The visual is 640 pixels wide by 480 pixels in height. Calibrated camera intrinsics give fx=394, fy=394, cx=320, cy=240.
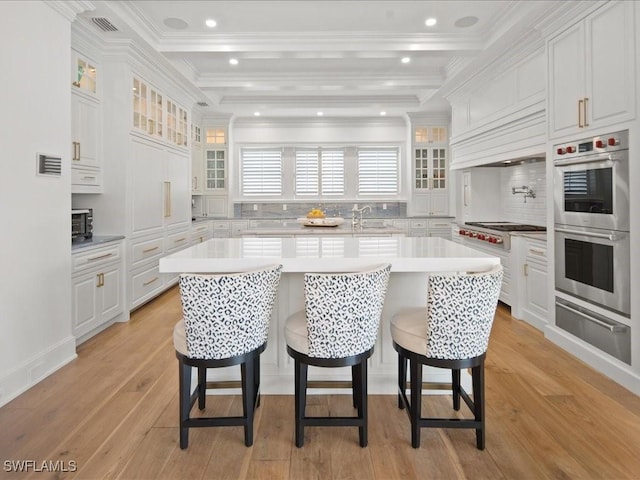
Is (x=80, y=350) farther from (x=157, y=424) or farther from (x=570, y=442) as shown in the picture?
(x=570, y=442)


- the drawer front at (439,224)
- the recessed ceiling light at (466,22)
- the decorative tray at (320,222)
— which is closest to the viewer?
the recessed ceiling light at (466,22)

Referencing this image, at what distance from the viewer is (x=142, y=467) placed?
5.90ft

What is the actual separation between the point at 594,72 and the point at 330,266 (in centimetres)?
246

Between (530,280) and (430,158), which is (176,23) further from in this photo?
(430,158)

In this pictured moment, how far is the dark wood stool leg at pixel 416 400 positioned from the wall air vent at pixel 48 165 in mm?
2692

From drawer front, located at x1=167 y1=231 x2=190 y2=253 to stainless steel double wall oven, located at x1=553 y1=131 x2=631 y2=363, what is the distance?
438cm

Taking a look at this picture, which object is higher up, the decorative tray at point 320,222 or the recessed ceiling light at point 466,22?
the recessed ceiling light at point 466,22

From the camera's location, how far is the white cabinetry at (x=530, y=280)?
3.62 m

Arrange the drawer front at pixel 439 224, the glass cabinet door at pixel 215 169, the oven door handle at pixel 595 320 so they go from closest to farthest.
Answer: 1. the oven door handle at pixel 595 320
2. the drawer front at pixel 439 224
3. the glass cabinet door at pixel 215 169

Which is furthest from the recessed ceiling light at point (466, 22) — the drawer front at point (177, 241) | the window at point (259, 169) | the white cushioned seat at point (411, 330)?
the window at point (259, 169)

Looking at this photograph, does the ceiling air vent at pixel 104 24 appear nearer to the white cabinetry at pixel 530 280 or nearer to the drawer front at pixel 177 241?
the drawer front at pixel 177 241

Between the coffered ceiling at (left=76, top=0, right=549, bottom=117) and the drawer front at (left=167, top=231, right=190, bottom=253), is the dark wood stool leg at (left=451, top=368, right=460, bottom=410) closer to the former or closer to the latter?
the coffered ceiling at (left=76, top=0, right=549, bottom=117)

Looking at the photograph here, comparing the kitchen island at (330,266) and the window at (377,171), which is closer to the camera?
the kitchen island at (330,266)

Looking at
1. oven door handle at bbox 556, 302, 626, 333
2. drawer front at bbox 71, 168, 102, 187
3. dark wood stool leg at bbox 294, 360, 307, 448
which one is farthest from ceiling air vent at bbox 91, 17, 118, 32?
oven door handle at bbox 556, 302, 626, 333
